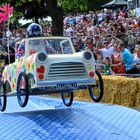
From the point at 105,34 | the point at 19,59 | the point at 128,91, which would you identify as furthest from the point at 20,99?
the point at 105,34

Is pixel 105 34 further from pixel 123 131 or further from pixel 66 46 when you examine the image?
pixel 123 131

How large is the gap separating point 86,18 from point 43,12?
1344cm

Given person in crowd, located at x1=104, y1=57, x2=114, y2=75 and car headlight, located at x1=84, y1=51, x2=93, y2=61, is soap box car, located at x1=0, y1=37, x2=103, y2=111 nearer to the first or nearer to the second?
car headlight, located at x1=84, y1=51, x2=93, y2=61

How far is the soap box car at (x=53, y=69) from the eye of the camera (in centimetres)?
669

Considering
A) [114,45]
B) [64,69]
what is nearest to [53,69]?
[64,69]

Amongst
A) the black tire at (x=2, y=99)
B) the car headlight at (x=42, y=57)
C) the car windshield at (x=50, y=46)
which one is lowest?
the black tire at (x=2, y=99)

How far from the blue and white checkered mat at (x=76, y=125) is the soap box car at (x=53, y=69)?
1711 millimetres

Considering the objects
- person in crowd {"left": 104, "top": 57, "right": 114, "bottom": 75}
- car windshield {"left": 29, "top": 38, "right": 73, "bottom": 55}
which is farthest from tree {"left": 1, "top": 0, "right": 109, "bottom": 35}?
car windshield {"left": 29, "top": 38, "right": 73, "bottom": 55}

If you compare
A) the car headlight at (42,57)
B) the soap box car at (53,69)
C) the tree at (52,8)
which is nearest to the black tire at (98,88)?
the soap box car at (53,69)

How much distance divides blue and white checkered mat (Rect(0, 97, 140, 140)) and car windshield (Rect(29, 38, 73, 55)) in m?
2.24

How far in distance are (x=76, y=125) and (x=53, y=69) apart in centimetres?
291

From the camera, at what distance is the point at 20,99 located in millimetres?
6953

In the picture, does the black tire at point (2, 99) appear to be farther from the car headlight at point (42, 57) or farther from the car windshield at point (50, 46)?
the car headlight at point (42, 57)

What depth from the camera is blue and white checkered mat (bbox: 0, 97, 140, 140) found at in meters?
3.45
